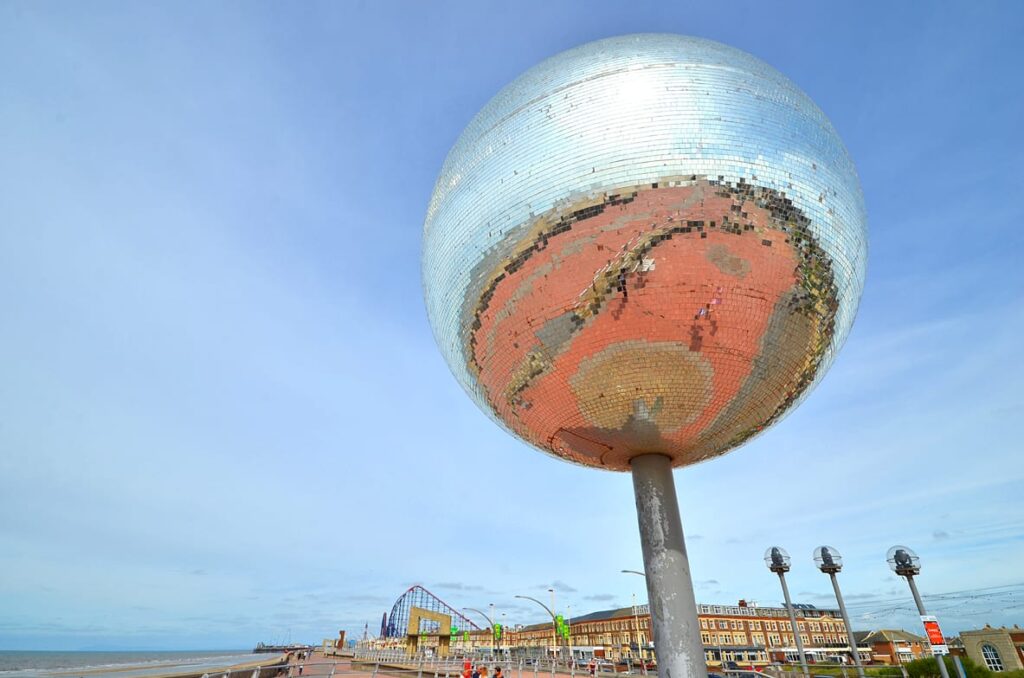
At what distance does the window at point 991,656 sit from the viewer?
3453 centimetres

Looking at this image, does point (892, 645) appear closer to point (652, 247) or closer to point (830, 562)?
point (830, 562)

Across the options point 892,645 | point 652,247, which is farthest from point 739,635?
point 652,247

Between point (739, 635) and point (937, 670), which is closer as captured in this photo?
point (937, 670)

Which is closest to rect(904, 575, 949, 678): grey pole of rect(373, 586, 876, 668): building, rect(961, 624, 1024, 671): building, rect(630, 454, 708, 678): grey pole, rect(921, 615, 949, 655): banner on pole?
rect(921, 615, 949, 655): banner on pole

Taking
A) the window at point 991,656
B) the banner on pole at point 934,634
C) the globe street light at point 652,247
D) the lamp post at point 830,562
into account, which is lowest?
the window at point 991,656

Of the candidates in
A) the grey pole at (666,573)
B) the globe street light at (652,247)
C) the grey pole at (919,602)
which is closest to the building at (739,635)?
the grey pole at (919,602)

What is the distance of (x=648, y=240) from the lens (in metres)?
5.09

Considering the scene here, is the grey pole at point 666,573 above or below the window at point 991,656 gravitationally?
above

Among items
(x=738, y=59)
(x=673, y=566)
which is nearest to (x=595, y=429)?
(x=673, y=566)

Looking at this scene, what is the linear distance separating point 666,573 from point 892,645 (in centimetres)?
8697

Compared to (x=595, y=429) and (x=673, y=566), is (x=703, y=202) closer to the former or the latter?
(x=595, y=429)

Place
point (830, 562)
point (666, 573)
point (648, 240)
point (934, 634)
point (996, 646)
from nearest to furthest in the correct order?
point (648, 240) < point (666, 573) < point (934, 634) < point (830, 562) < point (996, 646)

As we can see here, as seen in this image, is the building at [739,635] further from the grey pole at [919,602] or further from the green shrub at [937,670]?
the grey pole at [919,602]

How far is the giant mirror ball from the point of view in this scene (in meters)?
5.12
